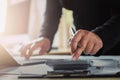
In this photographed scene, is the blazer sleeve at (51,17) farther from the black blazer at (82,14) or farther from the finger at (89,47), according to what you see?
the finger at (89,47)

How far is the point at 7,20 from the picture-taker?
243 cm

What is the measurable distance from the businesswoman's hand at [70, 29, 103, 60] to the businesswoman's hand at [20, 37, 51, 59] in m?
0.27

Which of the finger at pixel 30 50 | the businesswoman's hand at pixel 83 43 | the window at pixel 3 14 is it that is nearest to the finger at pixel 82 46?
the businesswoman's hand at pixel 83 43

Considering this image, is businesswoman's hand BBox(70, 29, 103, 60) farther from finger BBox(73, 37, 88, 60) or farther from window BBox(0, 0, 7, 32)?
window BBox(0, 0, 7, 32)

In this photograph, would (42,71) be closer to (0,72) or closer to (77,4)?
(0,72)

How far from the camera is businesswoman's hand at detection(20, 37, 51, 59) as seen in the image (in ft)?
2.95

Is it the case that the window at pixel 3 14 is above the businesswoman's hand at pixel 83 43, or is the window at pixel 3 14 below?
above

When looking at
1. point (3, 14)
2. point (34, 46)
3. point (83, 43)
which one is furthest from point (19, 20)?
point (83, 43)

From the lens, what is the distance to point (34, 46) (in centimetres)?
92

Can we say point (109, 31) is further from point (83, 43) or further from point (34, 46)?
point (34, 46)

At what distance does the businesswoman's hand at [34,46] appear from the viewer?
0.90m

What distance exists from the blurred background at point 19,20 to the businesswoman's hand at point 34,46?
1.27 metres

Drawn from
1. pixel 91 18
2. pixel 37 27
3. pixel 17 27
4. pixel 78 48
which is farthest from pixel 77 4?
pixel 17 27

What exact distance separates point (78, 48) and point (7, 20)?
1.86 meters
